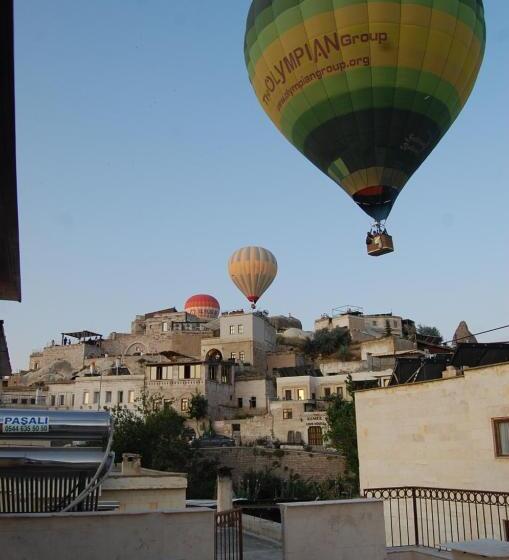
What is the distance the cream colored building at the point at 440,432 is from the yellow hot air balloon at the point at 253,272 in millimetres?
56640

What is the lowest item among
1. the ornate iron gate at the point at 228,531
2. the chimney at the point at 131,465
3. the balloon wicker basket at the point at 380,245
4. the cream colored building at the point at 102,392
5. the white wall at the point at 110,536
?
the chimney at the point at 131,465

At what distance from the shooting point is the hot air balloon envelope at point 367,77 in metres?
22.5

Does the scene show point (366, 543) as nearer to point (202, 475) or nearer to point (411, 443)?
point (411, 443)

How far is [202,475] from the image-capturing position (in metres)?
46.5

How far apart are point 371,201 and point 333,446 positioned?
26090 mm

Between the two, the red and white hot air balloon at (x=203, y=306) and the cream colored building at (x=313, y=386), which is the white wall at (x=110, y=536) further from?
the red and white hot air balloon at (x=203, y=306)

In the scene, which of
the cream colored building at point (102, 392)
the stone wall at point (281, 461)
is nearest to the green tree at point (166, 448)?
the stone wall at point (281, 461)

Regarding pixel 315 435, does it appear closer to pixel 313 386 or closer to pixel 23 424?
pixel 313 386

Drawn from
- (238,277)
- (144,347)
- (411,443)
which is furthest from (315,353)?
(411,443)

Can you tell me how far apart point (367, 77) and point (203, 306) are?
82.8 metres

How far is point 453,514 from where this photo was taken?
1558cm

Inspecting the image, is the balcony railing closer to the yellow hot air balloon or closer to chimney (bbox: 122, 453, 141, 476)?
chimney (bbox: 122, 453, 141, 476)

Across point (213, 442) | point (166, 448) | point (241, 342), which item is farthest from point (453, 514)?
point (241, 342)

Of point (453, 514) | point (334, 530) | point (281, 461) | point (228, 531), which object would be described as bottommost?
point (281, 461)
